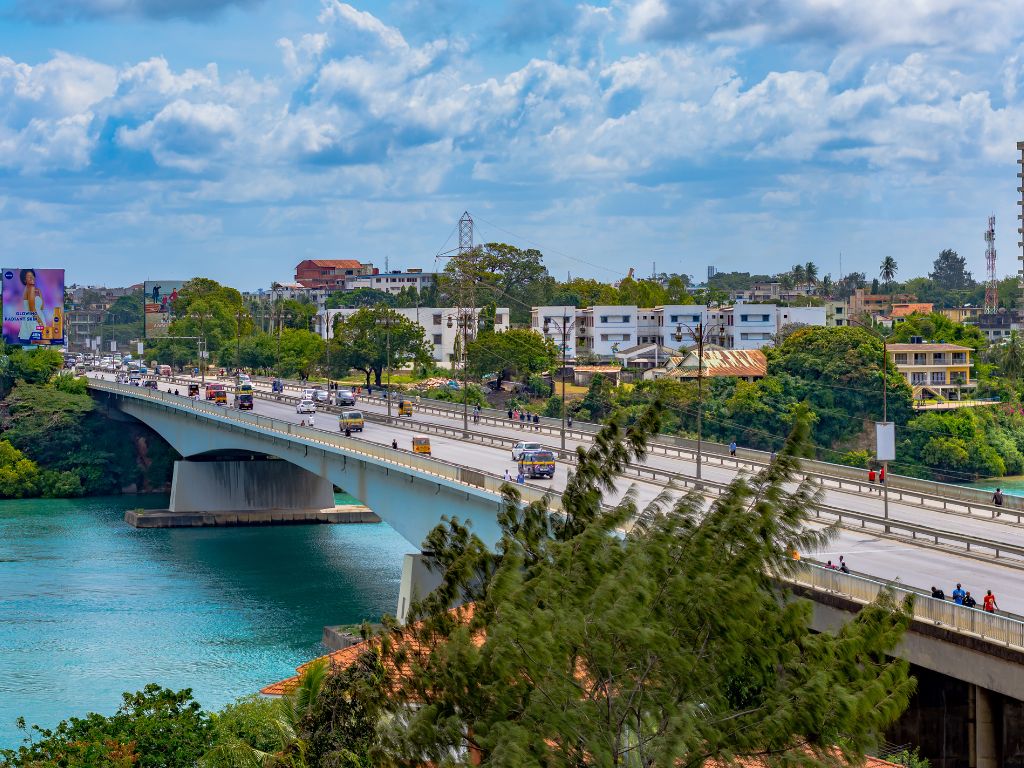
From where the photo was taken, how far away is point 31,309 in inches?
5128

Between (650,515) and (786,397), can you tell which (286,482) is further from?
(650,515)

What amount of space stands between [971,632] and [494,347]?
4199 inches

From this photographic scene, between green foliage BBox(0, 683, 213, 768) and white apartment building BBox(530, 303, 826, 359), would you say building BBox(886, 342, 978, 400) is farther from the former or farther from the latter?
green foliage BBox(0, 683, 213, 768)

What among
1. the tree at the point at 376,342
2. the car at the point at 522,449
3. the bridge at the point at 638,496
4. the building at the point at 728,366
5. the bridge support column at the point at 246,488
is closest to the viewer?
the bridge at the point at 638,496

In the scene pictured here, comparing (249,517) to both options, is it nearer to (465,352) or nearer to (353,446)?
(465,352)

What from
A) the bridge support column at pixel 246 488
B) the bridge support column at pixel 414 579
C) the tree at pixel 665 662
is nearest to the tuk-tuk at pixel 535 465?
the bridge support column at pixel 414 579

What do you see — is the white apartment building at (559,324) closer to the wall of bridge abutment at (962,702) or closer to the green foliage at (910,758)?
→ the wall of bridge abutment at (962,702)

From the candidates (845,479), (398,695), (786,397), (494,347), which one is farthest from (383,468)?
(494,347)

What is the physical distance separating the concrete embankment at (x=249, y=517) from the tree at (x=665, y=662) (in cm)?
7059

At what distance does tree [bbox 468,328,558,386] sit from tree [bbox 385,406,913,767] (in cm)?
11369

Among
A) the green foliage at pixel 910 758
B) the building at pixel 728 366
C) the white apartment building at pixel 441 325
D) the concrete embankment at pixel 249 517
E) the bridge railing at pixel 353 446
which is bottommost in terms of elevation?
the concrete embankment at pixel 249 517

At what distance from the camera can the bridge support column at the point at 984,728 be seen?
88.2ft

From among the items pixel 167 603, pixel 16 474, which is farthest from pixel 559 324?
pixel 167 603

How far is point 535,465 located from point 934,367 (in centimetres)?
7083
